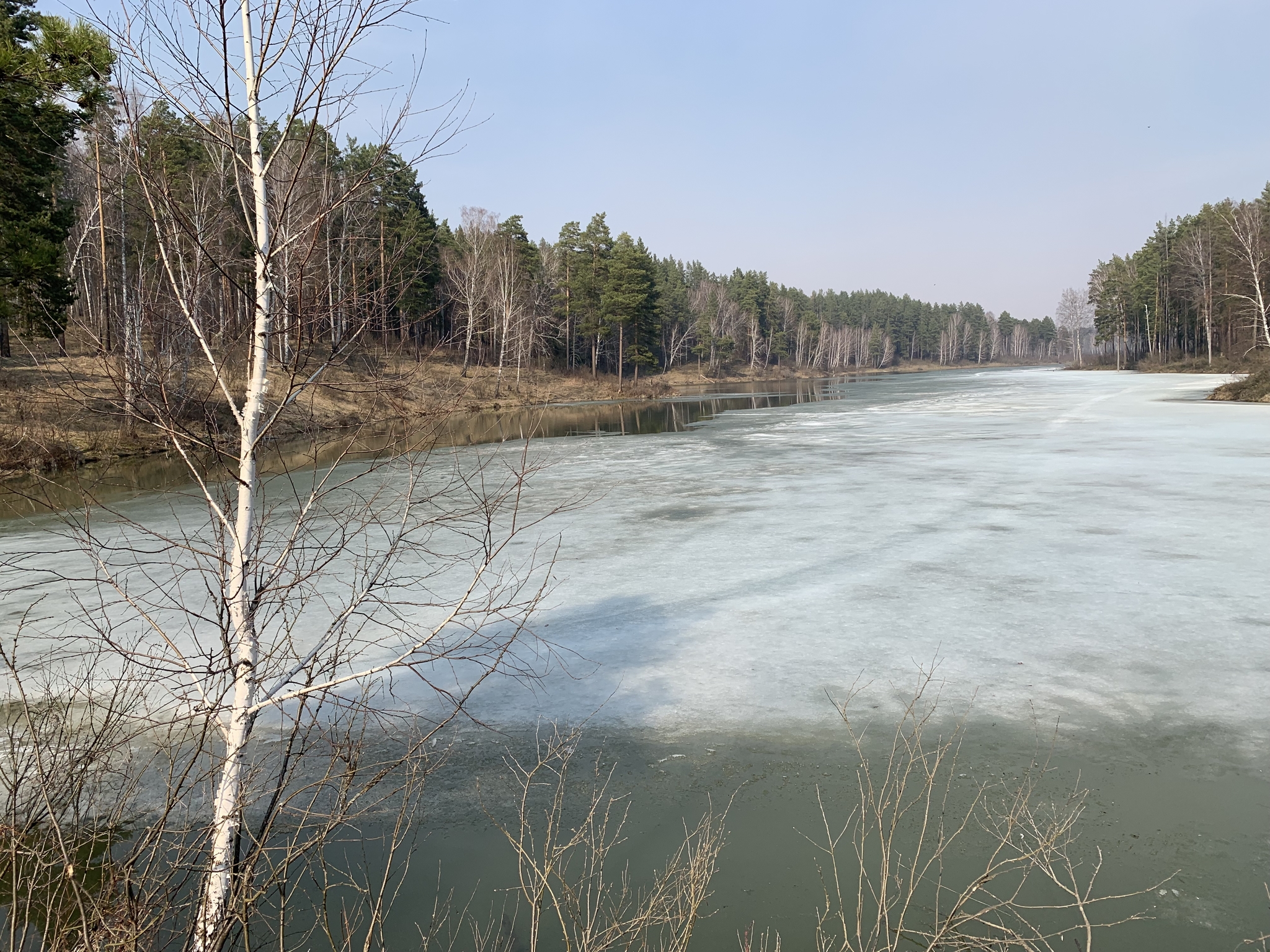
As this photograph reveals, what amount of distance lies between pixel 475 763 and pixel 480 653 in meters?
1.52

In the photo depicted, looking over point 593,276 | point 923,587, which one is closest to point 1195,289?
point 593,276

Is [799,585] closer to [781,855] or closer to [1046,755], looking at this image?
[1046,755]

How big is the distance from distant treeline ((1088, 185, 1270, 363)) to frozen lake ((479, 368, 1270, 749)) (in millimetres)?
29133

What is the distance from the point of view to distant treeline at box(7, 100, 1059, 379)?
8.95 feet

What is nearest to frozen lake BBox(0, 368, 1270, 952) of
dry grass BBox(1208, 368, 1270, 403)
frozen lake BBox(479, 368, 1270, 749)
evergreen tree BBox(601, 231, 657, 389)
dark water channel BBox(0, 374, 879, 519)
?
frozen lake BBox(479, 368, 1270, 749)

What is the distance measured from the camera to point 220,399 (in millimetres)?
3189

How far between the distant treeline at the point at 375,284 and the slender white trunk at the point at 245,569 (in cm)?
9

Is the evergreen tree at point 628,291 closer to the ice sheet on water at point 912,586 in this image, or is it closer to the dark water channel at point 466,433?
the dark water channel at point 466,433

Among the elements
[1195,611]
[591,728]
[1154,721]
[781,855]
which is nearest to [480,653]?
[591,728]

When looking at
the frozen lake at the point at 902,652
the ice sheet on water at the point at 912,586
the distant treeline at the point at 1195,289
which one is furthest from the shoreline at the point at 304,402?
the distant treeline at the point at 1195,289

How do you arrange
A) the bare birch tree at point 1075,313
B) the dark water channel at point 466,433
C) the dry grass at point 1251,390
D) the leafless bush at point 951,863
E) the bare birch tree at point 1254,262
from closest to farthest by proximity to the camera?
the leafless bush at point 951,863 → the dark water channel at point 466,433 → the dry grass at point 1251,390 → the bare birch tree at point 1254,262 → the bare birch tree at point 1075,313

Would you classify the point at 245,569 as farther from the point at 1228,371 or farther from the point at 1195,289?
the point at 1195,289

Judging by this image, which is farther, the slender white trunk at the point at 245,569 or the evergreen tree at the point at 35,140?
the evergreen tree at the point at 35,140

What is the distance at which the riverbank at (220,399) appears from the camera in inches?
111
